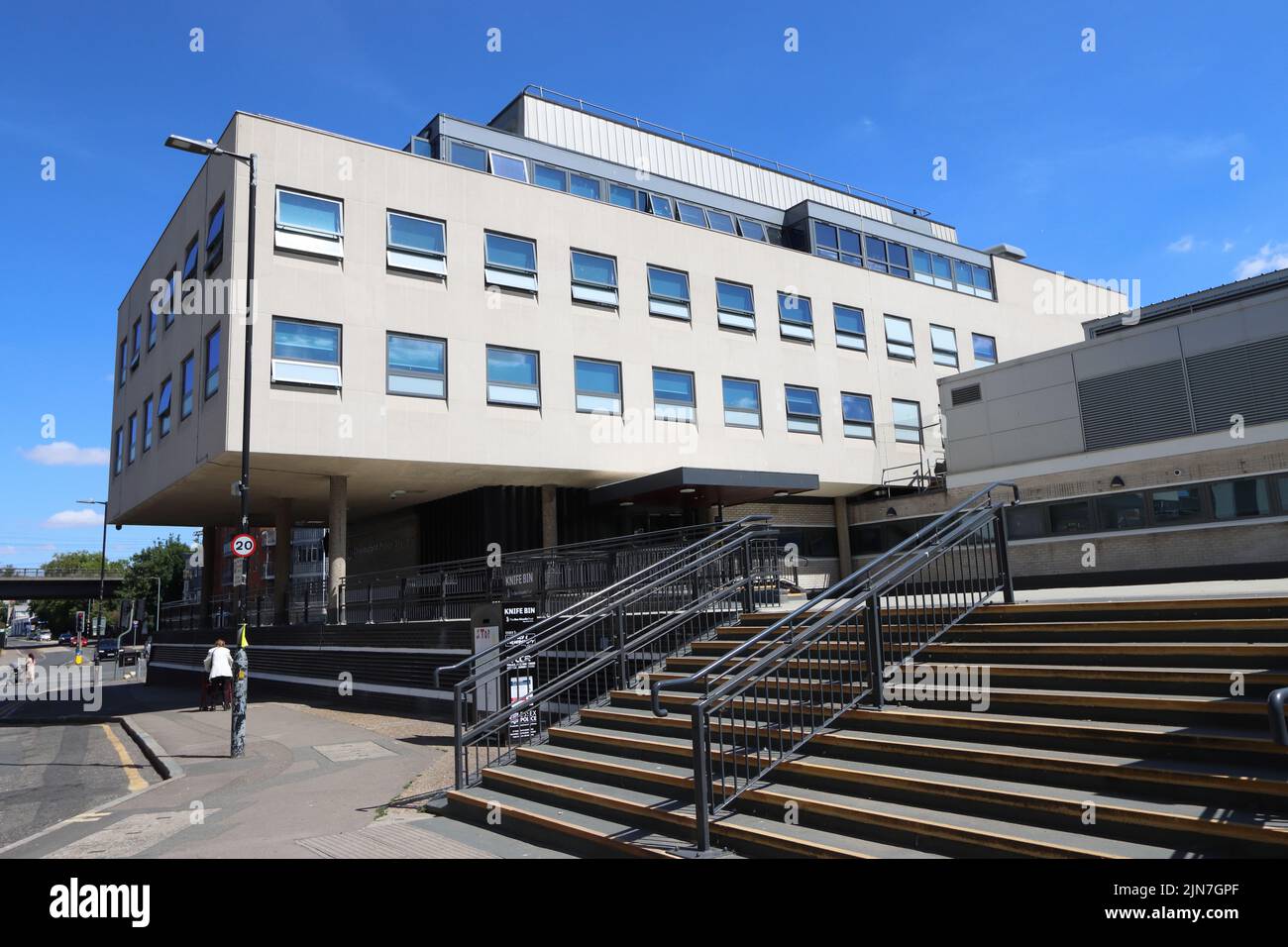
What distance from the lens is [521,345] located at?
21969 millimetres

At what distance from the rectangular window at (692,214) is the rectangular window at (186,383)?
49.9ft

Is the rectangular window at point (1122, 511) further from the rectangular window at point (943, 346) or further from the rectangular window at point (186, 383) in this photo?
the rectangular window at point (186, 383)

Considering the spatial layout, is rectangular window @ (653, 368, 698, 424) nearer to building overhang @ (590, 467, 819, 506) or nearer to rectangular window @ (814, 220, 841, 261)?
building overhang @ (590, 467, 819, 506)

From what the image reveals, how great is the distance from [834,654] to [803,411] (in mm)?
18706

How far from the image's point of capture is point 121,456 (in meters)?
29.7

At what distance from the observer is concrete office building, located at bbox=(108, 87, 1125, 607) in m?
19.9

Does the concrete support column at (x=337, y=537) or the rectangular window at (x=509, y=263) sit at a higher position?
the rectangular window at (x=509, y=263)

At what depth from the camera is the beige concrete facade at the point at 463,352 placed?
64.4ft

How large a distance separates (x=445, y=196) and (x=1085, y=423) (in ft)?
56.0

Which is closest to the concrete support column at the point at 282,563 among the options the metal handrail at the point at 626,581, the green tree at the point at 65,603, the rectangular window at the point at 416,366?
the rectangular window at the point at 416,366

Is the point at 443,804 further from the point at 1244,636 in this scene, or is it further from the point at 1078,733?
the point at 1244,636

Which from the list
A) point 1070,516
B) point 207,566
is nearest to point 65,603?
point 207,566
